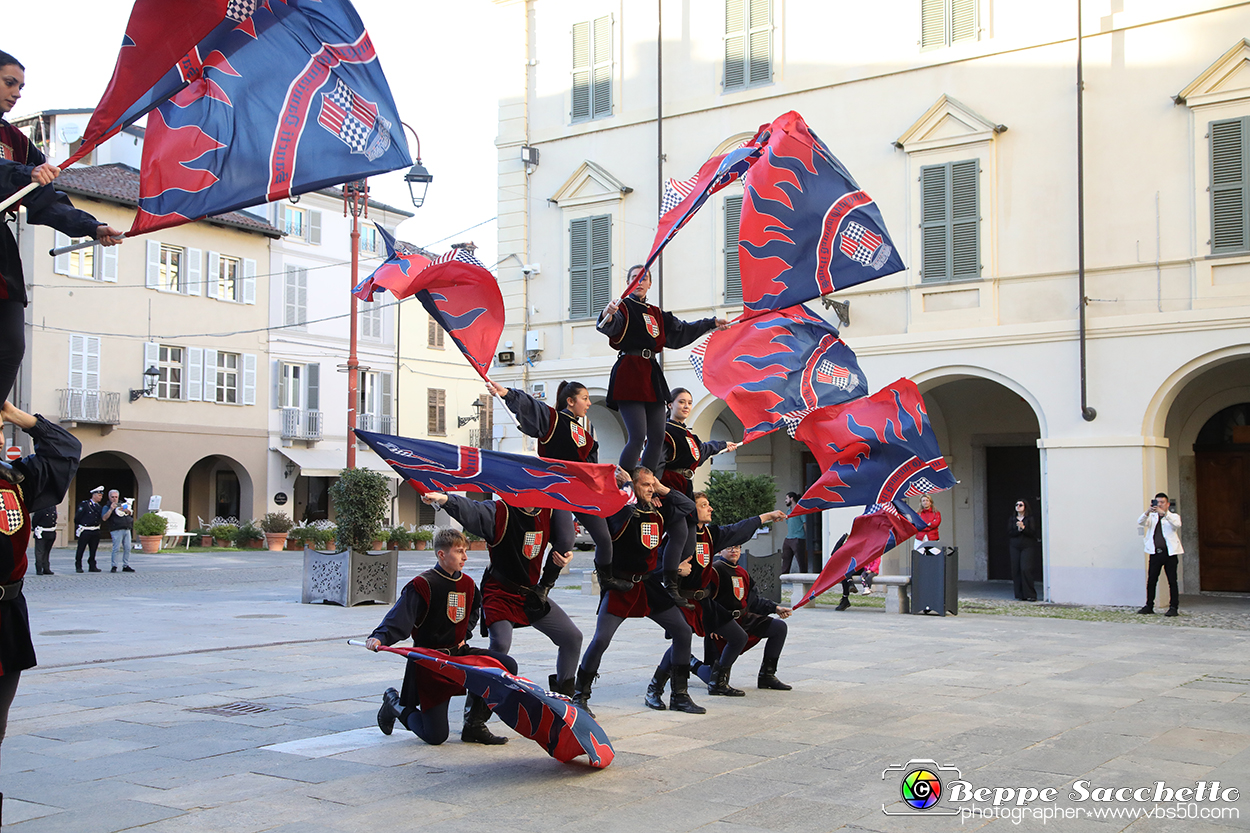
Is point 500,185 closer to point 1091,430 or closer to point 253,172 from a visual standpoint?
point 1091,430

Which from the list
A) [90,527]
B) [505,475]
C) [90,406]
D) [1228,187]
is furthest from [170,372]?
[505,475]

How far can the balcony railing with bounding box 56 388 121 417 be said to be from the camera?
119 feet

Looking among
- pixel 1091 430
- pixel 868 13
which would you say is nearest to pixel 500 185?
pixel 868 13

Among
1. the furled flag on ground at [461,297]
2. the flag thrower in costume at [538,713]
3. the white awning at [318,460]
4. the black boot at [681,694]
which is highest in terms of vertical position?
the furled flag on ground at [461,297]

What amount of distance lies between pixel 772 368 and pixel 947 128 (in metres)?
11.7

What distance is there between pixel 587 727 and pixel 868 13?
17125mm

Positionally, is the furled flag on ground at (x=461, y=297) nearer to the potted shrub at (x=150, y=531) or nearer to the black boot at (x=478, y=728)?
the black boot at (x=478, y=728)

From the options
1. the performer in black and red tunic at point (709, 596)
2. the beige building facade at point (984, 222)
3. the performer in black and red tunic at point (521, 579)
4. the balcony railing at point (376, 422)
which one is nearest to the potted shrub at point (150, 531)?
the balcony railing at point (376, 422)

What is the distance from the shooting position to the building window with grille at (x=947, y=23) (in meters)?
19.5

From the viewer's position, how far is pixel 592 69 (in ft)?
76.7

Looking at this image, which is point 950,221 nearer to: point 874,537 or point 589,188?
point 589,188

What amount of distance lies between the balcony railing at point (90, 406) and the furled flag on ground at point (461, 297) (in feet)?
107

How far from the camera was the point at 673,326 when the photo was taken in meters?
8.77

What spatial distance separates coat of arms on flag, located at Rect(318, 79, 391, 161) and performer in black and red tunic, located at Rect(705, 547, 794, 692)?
471 centimetres
